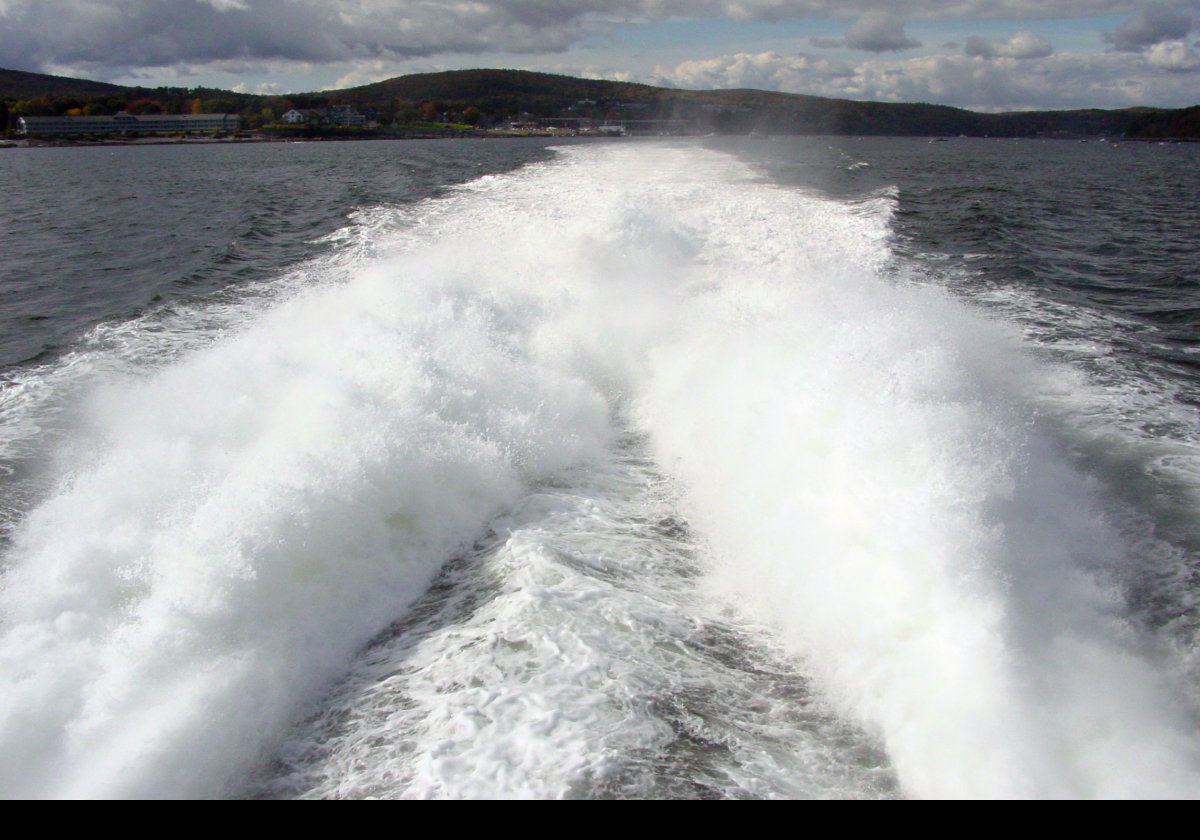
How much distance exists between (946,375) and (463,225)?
44.8 ft

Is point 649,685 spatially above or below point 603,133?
below

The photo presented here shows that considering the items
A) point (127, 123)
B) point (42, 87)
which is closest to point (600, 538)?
point (127, 123)

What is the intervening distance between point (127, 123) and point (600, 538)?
415 ft

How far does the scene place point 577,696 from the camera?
4.66 m

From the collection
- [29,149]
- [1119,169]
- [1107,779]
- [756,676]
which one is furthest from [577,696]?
[29,149]

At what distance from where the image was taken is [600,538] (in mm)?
6887

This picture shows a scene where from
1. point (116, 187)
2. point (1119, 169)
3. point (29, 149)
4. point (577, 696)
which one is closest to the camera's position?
point (577, 696)

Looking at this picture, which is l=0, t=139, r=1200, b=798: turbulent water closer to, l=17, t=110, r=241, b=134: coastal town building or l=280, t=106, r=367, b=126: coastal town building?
l=17, t=110, r=241, b=134: coastal town building

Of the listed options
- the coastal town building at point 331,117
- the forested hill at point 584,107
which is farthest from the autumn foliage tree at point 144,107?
the coastal town building at point 331,117

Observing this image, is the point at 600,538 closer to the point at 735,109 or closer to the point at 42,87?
the point at 735,109

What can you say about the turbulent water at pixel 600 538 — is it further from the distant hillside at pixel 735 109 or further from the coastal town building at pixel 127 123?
the coastal town building at pixel 127 123

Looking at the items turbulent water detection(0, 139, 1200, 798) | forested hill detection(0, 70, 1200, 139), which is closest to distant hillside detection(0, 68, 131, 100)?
forested hill detection(0, 70, 1200, 139)

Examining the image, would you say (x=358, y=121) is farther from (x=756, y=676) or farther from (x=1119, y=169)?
(x=756, y=676)

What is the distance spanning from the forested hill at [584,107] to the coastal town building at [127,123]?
3.96 meters
